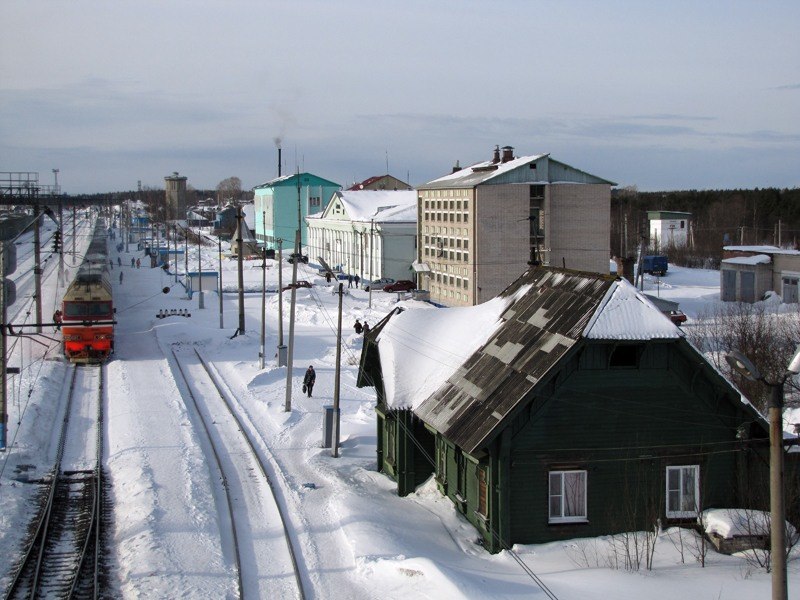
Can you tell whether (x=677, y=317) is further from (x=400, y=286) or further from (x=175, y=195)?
(x=175, y=195)

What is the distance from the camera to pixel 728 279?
51.7 meters

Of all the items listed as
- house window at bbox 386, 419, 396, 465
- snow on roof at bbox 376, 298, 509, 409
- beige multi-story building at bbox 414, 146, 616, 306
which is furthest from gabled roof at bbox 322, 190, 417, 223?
snow on roof at bbox 376, 298, 509, 409

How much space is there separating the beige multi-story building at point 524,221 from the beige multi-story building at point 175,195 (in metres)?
120

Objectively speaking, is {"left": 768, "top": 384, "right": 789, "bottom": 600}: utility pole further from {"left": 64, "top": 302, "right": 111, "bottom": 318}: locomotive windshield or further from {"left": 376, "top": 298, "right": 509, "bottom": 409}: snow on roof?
{"left": 64, "top": 302, "right": 111, "bottom": 318}: locomotive windshield

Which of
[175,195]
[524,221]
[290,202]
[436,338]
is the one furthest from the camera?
[175,195]

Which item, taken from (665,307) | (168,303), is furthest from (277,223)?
(665,307)

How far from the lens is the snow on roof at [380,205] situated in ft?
215

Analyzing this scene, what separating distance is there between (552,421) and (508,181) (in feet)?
115

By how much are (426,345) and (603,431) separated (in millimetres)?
4633

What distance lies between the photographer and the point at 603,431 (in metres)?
14.6

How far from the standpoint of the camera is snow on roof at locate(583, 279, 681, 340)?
14211mm

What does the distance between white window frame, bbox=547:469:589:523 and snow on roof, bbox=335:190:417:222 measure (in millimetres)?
50373

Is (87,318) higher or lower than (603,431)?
higher

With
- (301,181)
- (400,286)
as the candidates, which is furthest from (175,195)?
(400,286)
